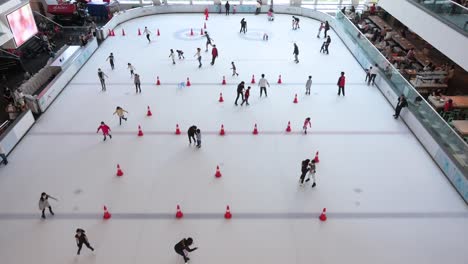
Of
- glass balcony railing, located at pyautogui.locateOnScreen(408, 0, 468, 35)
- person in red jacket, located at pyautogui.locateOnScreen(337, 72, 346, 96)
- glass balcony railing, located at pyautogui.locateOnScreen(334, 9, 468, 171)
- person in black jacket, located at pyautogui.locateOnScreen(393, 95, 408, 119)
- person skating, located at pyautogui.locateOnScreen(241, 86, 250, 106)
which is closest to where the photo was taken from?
glass balcony railing, located at pyautogui.locateOnScreen(334, 9, 468, 171)

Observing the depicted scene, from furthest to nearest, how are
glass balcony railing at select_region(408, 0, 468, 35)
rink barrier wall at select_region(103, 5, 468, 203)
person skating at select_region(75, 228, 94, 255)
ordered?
glass balcony railing at select_region(408, 0, 468, 35) < rink barrier wall at select_region(103, 5, 468, 203) < person skating at select_region(75, 228, 94, 255)

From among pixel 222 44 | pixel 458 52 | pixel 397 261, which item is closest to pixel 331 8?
pixel 222 44

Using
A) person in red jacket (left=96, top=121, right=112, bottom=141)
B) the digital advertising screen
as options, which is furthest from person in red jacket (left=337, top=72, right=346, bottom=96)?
the digital advertising screen

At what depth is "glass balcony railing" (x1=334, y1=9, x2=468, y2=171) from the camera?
9.80 meters

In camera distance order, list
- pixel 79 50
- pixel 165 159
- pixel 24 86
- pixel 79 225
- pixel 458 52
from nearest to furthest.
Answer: pixel 79 225 → pixel 165 159 → pixel 458 52 → pixel 24 86 → pixel 79 50

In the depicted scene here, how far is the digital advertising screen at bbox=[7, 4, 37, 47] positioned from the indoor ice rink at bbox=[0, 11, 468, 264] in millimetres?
2446

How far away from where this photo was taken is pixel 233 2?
24594 millimetres

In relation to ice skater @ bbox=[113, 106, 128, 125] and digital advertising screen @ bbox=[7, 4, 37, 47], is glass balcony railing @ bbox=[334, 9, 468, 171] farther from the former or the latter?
digital advertising screen @ bbox=[7, 4, 37, 47]

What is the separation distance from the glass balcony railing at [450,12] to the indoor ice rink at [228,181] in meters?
3.44

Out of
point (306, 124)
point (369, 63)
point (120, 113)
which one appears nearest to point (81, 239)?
point (120, 113)

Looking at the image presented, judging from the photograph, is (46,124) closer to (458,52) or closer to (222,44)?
(222,44)

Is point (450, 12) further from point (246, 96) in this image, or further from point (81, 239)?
point (81, 239)

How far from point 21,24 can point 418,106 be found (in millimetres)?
14838

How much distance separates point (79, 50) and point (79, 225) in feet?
36.5
